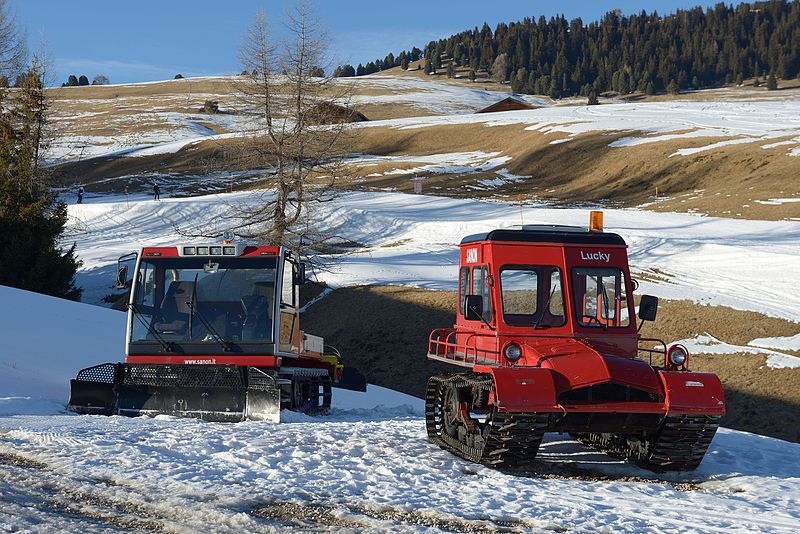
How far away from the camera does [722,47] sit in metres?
180

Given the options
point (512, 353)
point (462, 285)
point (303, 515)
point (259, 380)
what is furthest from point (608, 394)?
point (259, 380)

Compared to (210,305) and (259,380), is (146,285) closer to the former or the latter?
(210,305)

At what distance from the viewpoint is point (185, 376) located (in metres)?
13.5

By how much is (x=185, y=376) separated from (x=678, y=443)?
7044 millimetres

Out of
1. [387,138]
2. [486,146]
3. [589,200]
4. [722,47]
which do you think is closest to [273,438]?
[589,200]

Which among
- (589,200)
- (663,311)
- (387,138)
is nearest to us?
(663,311)

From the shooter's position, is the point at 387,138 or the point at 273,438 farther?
the point at 387,138

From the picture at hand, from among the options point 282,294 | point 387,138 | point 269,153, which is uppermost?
point 387,138

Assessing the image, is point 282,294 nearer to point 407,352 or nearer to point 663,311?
point 407,352

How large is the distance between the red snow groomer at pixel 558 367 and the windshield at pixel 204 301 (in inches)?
127

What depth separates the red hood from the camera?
9867mm

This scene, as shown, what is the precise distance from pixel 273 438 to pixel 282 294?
13.2ft

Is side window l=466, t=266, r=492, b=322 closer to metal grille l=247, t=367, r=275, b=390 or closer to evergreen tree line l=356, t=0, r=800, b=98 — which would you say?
metal grille l=247, t=367, r=275, b=390

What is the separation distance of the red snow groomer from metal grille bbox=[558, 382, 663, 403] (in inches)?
0.5
